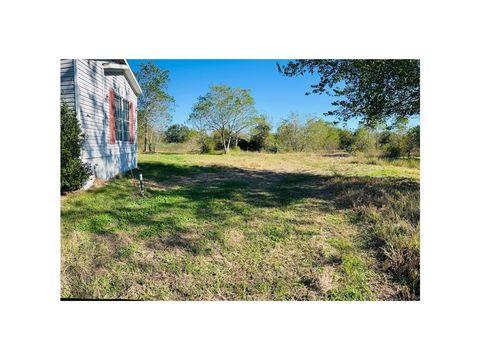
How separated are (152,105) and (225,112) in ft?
8.72

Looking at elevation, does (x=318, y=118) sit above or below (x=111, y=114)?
below

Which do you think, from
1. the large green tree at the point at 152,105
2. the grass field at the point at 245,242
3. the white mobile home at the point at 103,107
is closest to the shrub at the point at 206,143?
the large green tree at the point at 152,105

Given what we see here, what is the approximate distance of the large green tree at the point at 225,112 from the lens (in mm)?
4309

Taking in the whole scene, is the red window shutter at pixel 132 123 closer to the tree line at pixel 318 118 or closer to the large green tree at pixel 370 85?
the tree line at pixel 318 118

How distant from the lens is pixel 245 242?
3350mm

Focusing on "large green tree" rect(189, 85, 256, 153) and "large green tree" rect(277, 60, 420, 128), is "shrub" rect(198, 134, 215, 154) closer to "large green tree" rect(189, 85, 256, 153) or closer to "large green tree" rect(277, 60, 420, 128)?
"large green tree" rect(189, 85, 256, 153)

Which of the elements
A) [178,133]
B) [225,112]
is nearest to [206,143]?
[178,133]

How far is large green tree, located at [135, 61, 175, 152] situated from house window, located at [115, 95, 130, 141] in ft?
1.60

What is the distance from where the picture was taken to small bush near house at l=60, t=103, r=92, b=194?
14.8 feet

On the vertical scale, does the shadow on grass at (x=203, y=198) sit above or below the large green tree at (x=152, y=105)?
below

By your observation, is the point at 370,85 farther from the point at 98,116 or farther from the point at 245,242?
the point at 98,116

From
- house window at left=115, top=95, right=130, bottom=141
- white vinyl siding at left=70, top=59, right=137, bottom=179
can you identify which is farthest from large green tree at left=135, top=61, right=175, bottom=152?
white vinyl siding at left=70, top=59, right=137, bottom=179

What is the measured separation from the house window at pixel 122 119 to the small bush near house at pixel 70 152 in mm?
2225
